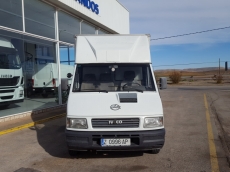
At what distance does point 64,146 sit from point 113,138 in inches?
74.2

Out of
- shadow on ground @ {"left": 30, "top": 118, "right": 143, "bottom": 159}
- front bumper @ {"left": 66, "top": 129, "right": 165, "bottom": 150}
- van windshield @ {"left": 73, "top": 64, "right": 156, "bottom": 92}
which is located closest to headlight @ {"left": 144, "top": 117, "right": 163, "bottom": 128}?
front bumper @ {"left": 66, "top": 129, "right": 165, "bottom": 150}

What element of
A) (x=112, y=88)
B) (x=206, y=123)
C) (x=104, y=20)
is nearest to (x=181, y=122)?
(x=206, y=123)

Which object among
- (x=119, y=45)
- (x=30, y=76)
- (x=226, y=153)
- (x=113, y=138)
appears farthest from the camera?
(x=30, y=76)

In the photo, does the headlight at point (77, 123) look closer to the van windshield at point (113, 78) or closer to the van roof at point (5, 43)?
the van windshield at point (113, 78)

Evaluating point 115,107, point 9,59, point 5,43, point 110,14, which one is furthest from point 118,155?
point 110,14

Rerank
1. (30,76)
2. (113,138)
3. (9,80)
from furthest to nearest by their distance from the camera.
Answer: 1. (30,76)
2. (9,80)
3. (113,138)

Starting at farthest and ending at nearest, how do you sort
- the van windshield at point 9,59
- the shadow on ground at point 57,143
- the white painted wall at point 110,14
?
the white painted wall at point 110,14
the van windshield at point 9,59
the shadow on ground at point 57,143

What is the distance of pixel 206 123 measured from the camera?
869 cm

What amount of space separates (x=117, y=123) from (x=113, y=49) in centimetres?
205

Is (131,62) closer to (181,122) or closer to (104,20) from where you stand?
(181,122)

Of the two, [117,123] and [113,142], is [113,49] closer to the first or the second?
[117,123]

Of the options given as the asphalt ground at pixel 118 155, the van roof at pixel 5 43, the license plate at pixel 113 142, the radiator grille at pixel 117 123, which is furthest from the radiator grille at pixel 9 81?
the license plate at pixel 113 142

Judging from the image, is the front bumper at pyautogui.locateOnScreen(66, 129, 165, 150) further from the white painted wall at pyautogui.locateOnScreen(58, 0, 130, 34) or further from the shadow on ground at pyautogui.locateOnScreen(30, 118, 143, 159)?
the white painted wall at pyautogui.locateOnScreen(58, 0, 130, 34)

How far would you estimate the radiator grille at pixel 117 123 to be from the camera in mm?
4754
